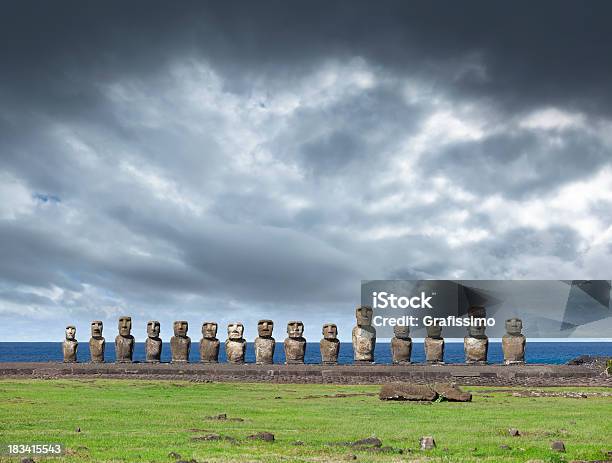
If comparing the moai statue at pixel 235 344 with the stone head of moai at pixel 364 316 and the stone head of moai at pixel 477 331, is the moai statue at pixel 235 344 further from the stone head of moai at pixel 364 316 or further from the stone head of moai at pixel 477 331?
the stone head of moai at pixel 477 331

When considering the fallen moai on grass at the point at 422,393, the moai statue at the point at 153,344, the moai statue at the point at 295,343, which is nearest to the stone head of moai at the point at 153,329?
the moai statue at the point at 153,344

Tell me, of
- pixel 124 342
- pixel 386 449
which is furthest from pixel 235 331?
pixel 386 449

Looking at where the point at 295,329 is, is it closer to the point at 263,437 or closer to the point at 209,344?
the point at 209,344

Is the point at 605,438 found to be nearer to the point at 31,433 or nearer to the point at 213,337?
the point at 31,433

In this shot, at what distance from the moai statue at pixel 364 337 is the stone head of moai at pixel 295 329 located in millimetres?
2280

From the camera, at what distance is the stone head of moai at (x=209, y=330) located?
117ft

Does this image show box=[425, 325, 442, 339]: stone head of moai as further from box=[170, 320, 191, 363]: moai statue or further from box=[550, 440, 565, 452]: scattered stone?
box=[550, 440, 565, 452]: scattered stone

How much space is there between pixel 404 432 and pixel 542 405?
24.6 ft

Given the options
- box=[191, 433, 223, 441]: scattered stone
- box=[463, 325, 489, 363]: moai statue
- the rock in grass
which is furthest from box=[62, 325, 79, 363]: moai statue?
box=[191, 433, 223, 441]: scattered stone

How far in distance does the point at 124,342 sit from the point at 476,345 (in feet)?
50.0

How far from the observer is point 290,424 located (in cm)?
1588

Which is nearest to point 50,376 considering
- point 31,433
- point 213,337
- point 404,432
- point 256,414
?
point 213,337

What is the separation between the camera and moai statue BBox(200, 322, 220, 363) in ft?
116

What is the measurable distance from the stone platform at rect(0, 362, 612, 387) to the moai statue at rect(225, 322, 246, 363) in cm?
206
